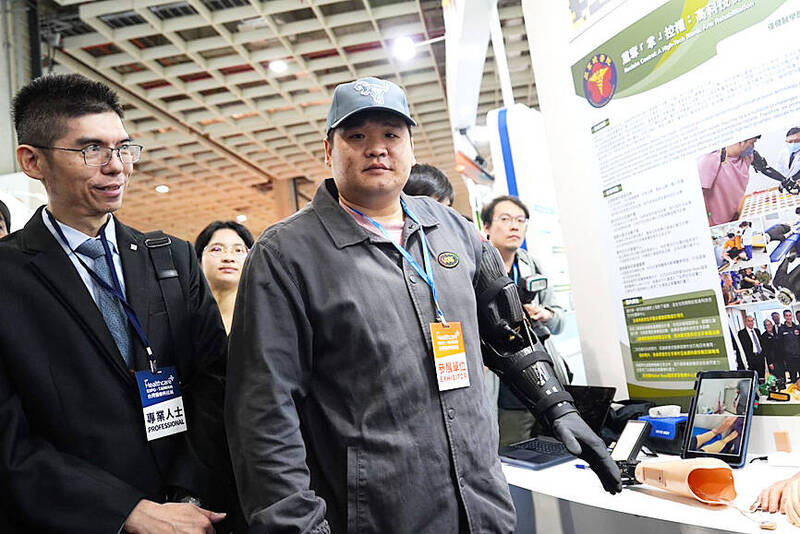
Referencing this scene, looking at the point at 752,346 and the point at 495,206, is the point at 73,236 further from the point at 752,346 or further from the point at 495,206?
the point at 495,206

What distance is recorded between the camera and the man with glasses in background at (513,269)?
9.41 feet

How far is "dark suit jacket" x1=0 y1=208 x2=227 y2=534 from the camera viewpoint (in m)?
1.22

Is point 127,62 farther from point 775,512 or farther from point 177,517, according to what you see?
point 775,512

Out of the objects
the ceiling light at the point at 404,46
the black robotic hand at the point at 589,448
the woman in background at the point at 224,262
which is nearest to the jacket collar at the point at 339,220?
the black robotic hand at the point at 589,448

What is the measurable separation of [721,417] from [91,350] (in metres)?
1.79

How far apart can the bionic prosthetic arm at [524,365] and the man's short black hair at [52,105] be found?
110cm

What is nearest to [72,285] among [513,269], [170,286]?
[170,286]

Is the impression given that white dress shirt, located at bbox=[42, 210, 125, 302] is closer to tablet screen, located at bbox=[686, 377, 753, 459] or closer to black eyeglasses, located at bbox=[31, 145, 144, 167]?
black eyeglasses, located at bbox=[31, 145, 144, 167]

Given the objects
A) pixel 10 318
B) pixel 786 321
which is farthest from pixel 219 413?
pixel 786 321

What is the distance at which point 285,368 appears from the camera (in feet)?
4.31

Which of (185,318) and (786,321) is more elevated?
(185,318)

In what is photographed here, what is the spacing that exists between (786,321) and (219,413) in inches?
65.8

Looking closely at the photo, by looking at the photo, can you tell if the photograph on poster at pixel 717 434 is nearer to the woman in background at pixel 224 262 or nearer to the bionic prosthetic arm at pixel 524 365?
the bionic prosthetic arm at pixel 524 365

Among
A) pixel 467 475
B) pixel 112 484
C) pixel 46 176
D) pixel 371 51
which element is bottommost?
pixel 467 475
